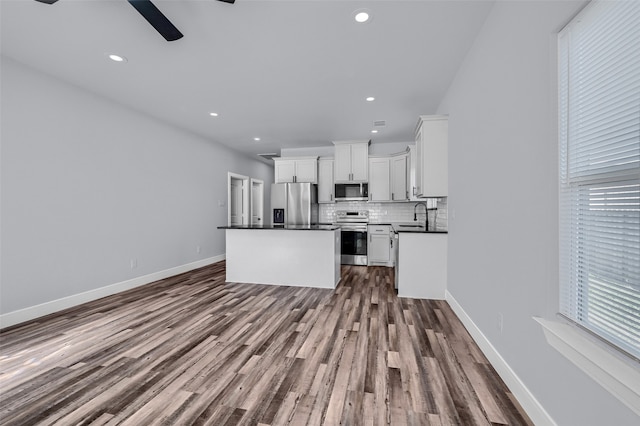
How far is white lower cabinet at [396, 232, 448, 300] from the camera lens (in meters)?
3.40

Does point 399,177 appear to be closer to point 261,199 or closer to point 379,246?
point 379,246

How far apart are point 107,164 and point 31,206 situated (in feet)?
3.29

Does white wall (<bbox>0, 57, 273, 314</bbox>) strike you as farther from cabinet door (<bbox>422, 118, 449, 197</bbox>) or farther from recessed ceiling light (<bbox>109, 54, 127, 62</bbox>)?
cabinet door (<bbox>422, 118, 449, 197</bbox>)

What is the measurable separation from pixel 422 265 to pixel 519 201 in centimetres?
203

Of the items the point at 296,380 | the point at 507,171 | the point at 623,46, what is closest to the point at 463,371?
the point at 296,380

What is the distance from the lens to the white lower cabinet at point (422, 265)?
11.2ft

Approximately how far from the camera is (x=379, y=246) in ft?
18.1

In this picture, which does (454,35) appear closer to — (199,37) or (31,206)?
(199,37)

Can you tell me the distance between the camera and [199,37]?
7.64ft

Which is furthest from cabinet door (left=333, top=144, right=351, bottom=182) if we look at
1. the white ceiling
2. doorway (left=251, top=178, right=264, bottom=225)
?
doorway (left=251, top=178, right=264, bottom=225)

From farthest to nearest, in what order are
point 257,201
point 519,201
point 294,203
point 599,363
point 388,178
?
point 257,201
point 294,203
point 388,178
point 519,201
point 599,363

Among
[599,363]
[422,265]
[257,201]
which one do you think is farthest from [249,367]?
[257,201]

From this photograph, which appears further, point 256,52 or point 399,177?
point 399,177

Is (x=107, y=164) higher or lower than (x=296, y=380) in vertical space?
higher
